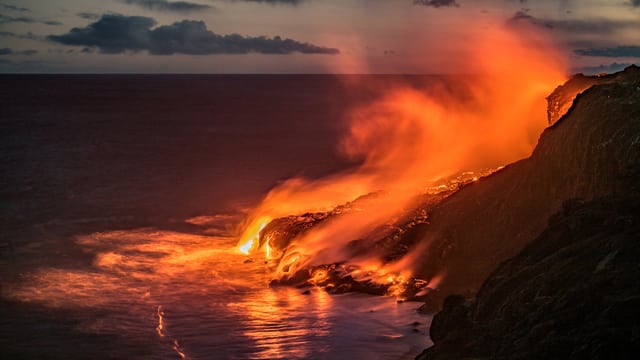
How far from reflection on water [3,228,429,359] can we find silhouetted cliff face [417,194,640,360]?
3162 mm

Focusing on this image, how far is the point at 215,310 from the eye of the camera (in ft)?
61.0

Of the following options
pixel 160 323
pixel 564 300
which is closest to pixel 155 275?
pixel 160 323

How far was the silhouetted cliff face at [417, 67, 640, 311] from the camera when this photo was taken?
1460 centimetres

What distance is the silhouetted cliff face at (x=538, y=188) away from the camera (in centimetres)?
1460

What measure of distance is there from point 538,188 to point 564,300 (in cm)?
736

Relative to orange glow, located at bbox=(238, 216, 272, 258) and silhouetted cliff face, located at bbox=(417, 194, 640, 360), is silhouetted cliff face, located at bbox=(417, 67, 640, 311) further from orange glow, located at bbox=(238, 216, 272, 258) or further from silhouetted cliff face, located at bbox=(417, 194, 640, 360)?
orange glow, located at bbox=(238, 216, 272, 258)

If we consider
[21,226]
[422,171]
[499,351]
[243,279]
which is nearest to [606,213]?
[499,351]

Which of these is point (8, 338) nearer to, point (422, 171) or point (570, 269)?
point (570, 269)

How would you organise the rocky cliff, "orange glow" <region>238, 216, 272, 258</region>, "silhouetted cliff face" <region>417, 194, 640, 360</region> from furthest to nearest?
"orange glow" <region>238, 216, 272, 258</region>, the rocky cliff, "silhouetted cliff face" <region>417, 194, 640, 360</region>

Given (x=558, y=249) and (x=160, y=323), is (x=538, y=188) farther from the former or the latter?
(x=160, y=323)

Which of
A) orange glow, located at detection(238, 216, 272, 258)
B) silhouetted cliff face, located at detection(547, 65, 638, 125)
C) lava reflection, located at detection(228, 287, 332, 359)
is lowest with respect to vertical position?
lava reflection, located at detection(228, 287, 332, 359)

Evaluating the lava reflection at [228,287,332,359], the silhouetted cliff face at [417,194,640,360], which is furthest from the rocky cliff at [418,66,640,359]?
the lava reflection at [228,287,332,359]

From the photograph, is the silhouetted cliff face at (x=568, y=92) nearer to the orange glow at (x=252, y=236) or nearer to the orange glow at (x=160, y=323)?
the orange glow at (x=252, y=236)

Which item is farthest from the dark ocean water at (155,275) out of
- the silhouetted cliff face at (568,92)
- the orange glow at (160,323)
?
the silhouetted cliff face at (568,92)
